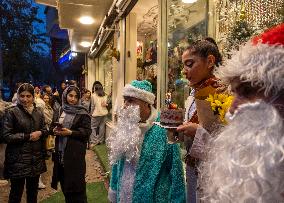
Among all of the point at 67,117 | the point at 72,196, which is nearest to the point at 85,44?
the point at 67,117

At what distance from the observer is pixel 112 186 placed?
2.87 m

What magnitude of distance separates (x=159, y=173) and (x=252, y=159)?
146cm

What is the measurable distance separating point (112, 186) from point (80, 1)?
18.6 feet

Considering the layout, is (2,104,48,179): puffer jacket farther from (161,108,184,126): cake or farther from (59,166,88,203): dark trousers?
(161,108,184,126): cake


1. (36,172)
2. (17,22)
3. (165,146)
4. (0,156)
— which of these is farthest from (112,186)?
(17,22)

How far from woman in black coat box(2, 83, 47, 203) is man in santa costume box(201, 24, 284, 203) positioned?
3576 millimetres

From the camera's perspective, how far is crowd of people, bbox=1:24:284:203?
3.73 feet

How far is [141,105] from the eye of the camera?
284cm

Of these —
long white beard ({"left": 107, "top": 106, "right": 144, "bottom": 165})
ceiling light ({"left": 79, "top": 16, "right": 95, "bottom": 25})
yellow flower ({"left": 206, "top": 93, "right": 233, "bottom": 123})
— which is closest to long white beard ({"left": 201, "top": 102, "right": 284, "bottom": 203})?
yellow flower ({"left": 206, "top": 93, "right": 233, "bottom": 123})

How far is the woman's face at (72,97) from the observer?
15.0ft

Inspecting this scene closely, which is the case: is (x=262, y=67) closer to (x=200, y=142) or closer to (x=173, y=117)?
(x=200, y=142)

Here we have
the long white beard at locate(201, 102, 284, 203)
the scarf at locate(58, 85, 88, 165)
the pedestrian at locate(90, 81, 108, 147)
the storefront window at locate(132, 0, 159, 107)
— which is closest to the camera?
the long white beard at locate(201, 102, 284, 203)

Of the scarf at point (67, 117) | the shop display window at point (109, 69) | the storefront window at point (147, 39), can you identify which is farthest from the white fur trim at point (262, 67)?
the shop display window at point (109, 69)

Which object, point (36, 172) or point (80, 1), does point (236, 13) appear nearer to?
point (36, 172)
